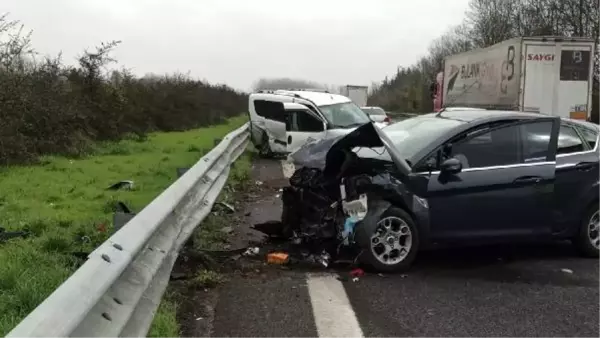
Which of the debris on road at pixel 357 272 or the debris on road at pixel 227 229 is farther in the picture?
the debris on road at pixel 227 229

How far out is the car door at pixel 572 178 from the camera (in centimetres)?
661

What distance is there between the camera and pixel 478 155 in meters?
6.47

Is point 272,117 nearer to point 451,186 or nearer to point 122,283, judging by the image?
point 451,186

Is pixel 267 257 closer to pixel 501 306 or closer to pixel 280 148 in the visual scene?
pixel 501 306

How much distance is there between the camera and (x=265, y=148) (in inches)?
702

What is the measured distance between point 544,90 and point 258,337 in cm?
1663

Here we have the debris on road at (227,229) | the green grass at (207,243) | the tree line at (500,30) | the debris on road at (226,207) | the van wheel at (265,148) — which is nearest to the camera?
the green grass at (207,243)

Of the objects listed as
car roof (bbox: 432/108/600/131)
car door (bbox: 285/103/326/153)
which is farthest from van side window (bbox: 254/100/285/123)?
car roof (bbox: 432/108/600/131)

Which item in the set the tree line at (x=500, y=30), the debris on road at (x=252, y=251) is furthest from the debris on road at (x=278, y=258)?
the tree line at (x=500, y=30)

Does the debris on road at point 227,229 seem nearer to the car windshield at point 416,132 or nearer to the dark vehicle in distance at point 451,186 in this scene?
the dark vehicle in distance at point 451,186

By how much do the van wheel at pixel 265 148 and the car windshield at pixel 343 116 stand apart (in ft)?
6.59

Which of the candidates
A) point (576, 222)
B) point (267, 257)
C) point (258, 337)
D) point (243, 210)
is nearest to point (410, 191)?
point (267, 257)

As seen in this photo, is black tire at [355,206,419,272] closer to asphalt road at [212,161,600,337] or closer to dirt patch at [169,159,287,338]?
asphalt road at [212,161,600,337]

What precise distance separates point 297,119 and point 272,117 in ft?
4.36
